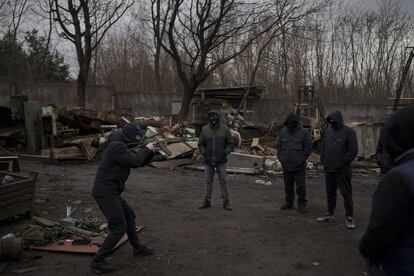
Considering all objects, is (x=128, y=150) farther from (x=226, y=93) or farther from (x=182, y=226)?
(x=226, y=93)

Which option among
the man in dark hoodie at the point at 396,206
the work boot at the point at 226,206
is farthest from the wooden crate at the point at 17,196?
the man in dark hoodie at the point at 396,206

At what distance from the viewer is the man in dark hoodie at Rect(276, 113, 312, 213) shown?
8.59m

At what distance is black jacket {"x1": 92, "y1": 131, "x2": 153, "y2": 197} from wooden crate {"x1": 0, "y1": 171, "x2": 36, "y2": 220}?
2.37m

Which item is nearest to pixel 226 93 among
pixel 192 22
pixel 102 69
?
pixel 192 22

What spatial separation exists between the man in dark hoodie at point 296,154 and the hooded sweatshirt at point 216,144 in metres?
1.07

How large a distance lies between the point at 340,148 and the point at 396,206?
5.23 metres

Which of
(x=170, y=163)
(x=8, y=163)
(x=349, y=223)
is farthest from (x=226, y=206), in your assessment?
(x=170, y=163)

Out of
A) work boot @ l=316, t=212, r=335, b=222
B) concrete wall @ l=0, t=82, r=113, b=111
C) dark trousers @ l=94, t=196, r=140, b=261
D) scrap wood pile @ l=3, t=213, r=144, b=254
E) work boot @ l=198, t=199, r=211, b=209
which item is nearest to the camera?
dark trousers @ l=94, t=196, r=140, b=261

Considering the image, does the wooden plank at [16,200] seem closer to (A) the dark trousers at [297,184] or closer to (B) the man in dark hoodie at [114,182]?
(B) the man in dark hoodie at [114,182]

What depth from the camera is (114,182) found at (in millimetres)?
5516

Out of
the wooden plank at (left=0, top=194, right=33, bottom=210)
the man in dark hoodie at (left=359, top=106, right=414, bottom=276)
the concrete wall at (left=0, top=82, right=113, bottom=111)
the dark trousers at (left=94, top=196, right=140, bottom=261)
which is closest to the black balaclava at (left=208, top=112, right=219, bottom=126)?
the wooden plank at (left=0, top=194, right=33, bottom=210)

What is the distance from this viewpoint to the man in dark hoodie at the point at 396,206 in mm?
2461

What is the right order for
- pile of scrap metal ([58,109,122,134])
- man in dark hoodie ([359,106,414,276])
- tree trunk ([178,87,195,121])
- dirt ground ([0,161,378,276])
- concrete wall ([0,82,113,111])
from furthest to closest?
concrete wall ([0,82,113,111]), tree trunk ([178,87,195,121]), pile of scrap metal ([58,109,122,134]), dirt ground ([0,161,378,276]), man in dark hoodie ([359,106,414,276])

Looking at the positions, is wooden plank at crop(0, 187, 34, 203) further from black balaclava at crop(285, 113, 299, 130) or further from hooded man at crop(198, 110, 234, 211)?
black balaclava at crop(285, 113, 299, 130)
